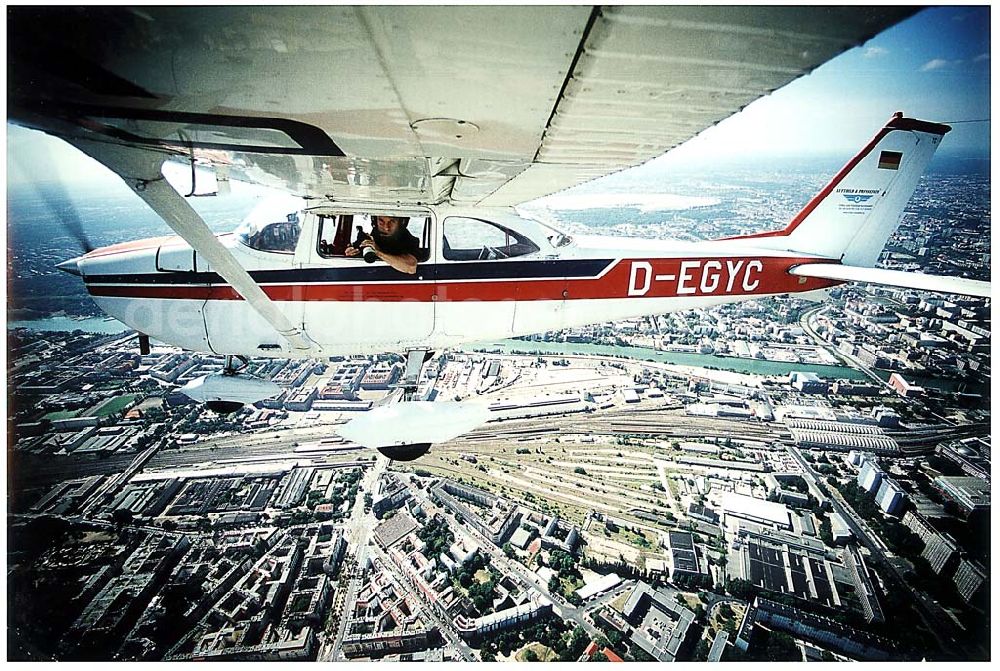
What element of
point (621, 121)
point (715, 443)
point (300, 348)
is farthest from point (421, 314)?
point (715, 443)

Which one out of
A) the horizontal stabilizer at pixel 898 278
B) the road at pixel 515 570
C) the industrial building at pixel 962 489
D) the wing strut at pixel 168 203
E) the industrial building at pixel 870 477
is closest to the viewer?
the wing strut at pixel 168 203

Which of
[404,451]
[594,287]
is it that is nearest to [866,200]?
[594,287]

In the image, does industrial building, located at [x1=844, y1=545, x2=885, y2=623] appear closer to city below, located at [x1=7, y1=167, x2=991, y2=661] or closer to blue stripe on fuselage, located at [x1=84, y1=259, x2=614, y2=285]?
city below, located at [x1=7, y1=167, x2=991, y2=661]

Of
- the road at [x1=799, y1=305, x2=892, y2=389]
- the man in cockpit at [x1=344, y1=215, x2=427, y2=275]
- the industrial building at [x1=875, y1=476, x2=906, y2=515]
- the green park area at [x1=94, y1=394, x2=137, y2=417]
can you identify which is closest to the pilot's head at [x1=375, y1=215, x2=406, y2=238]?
the man in cockpit at [x1=344, y1=215, x2=427, y2=275]

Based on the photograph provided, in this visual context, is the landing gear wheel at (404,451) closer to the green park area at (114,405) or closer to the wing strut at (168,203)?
the wing strut at (168,203)

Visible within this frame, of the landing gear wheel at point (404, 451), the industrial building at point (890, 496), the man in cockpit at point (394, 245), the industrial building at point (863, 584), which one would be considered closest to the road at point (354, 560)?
the landing gear wheel at point (404, 451)

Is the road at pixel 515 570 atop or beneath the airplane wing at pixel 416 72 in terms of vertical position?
beneath
